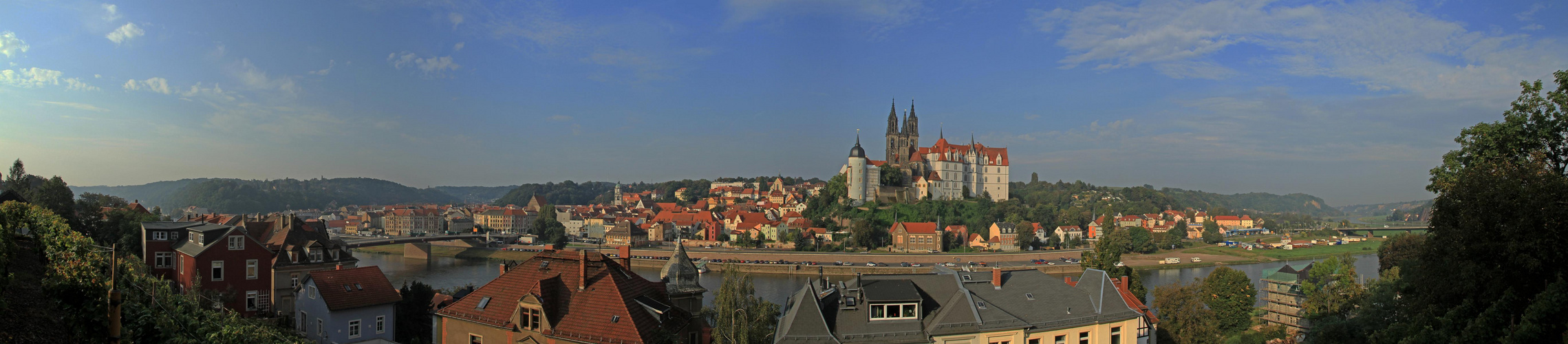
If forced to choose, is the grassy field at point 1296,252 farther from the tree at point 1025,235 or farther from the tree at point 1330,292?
the tree at point 1330,292

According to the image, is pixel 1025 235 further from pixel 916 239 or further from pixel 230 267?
pixel 230 267

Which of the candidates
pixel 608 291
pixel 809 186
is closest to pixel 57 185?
pixel 608 291

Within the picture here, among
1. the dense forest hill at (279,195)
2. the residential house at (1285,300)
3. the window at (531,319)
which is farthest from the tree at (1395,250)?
the dense forest hill at (279,195)

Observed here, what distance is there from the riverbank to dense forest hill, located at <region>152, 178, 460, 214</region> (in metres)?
114

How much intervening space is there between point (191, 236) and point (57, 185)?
1424cm

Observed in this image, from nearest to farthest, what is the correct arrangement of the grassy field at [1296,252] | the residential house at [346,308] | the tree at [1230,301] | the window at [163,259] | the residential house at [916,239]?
the residential house at [346,308]
the window at [163,259]
the tree at [1230,301]
the residential house at [916,239]
the grassy field at [1296,252]

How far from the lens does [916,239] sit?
54.7 metres

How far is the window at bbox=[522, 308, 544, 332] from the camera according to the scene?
9.98 m

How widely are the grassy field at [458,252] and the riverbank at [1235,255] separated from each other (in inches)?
1688

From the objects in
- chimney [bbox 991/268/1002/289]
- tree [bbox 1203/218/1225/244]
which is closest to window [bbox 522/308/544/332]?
chimney [bbox 991/268/1002/289]

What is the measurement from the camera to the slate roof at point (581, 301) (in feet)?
31.9

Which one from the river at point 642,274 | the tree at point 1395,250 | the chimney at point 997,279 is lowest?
the river at point 642,274

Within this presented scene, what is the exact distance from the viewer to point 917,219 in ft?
200

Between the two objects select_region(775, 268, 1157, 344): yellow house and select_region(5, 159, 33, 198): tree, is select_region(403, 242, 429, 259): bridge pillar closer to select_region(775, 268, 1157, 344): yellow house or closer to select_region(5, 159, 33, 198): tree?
select_region(5, 159, 33, 198): tree
